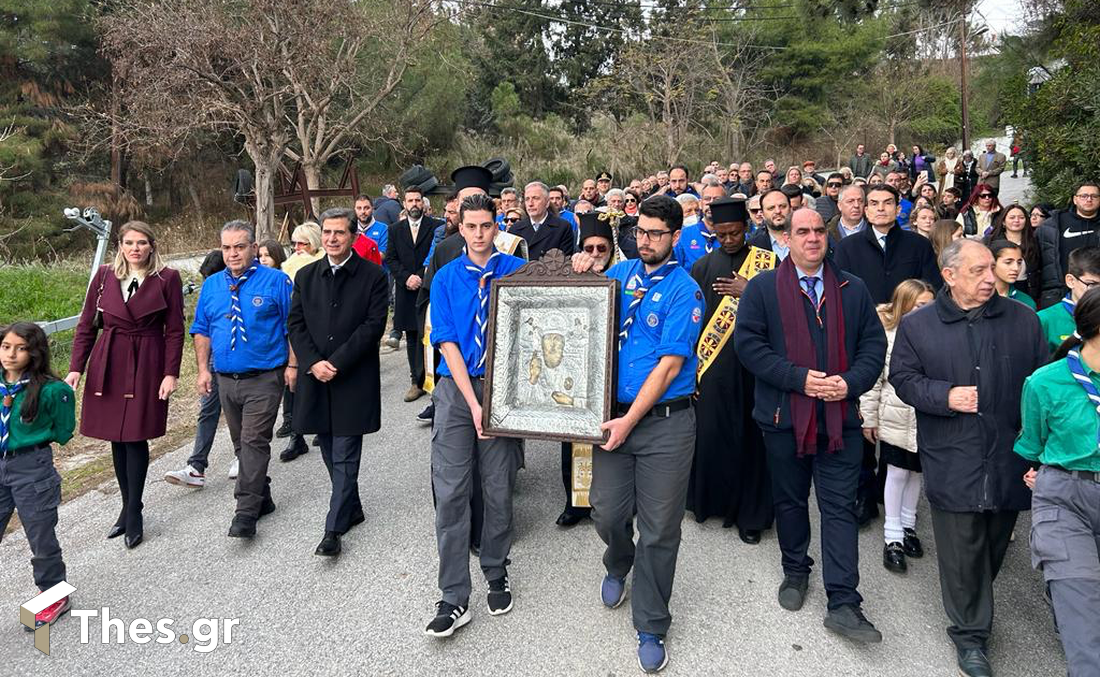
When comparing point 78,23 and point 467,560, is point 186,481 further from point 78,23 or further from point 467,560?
point 78,23

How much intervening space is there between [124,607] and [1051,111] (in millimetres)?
9662

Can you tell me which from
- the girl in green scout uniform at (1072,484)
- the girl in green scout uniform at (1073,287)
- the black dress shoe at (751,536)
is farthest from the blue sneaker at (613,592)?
the girl in green scout uniform at (1073,287)

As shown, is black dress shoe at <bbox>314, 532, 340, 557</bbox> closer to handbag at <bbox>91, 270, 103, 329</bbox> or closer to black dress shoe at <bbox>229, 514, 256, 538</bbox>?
black dress shoe at <bbox>229, 514, 256, 538</bbox>

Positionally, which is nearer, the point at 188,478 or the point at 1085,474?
the point at 1085,474

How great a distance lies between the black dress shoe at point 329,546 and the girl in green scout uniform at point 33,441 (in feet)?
4.39

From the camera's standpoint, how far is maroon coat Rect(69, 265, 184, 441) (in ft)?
14.9

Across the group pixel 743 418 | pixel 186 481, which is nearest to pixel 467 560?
pixel 743 418

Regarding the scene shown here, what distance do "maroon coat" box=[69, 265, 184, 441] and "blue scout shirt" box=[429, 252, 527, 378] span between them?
2.20 m

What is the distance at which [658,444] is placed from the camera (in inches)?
126

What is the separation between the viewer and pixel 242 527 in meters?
4.53

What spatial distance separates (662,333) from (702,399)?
1528 millimetres

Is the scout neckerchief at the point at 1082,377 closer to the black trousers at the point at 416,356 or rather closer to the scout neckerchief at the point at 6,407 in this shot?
the scout neckerchief at the point at 6,407

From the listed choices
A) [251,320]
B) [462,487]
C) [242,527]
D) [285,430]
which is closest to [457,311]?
[462,487]

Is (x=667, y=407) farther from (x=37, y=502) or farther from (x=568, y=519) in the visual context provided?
(x=37, y=502)
